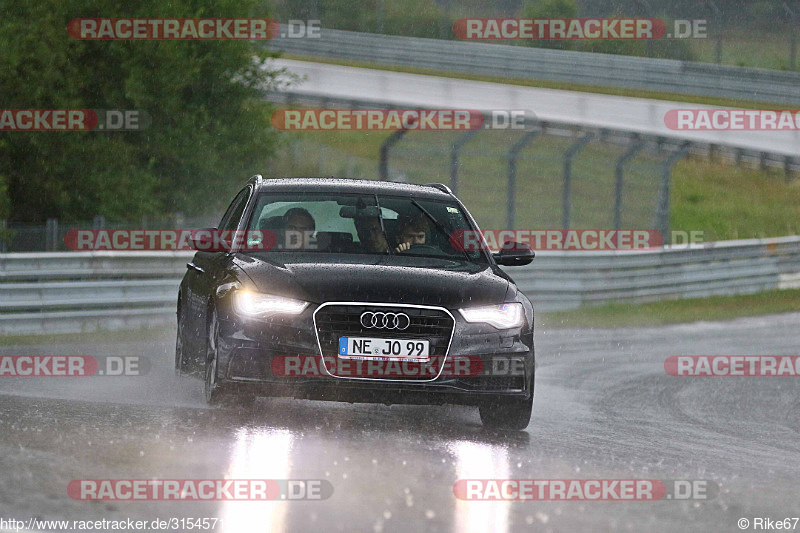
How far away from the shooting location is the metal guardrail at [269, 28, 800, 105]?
43.9 m

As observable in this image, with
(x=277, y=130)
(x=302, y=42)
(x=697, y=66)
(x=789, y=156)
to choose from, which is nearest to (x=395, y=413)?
(x=277, y=130)

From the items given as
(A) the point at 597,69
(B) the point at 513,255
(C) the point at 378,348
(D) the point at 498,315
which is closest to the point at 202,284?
(C) the point at 378,348

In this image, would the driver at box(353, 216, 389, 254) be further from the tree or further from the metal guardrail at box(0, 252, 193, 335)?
the tree

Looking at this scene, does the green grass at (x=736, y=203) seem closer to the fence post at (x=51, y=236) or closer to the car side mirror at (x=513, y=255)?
the fence post at (x=51, y=236)

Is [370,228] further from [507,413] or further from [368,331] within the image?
[507,413]

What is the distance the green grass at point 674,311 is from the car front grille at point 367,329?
1169 centimetres

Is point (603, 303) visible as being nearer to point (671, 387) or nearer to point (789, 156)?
point (671, 387)

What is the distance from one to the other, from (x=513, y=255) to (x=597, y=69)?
1413 inches

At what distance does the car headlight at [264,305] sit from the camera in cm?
842

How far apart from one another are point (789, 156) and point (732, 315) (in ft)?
42.8

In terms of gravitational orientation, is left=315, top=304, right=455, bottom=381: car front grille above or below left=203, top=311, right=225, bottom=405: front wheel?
above

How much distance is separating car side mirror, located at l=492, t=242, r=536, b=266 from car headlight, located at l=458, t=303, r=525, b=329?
3.79 feet

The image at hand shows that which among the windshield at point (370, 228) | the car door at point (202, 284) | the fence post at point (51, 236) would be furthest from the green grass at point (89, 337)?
the windshield at point (370, 228)

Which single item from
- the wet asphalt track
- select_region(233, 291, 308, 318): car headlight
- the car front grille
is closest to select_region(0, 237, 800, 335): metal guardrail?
the wet asphalt track
